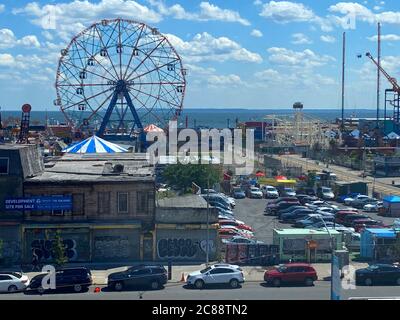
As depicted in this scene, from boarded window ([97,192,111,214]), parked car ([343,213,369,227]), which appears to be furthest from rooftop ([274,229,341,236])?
parked car ([343,213,369,227])

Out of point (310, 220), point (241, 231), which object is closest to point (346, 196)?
point (310, 220)

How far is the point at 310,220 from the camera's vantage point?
77.8 ft

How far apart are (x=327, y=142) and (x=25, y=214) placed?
145 feet

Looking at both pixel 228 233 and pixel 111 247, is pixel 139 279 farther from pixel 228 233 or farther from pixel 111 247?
pixel 228 233

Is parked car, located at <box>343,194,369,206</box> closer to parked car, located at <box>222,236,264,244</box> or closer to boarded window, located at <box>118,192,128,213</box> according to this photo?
parked car, located at <box>222,236,264,244</box>

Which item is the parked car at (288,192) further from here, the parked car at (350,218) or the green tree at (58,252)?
the green tree at (58,252)

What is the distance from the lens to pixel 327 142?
59375 mm

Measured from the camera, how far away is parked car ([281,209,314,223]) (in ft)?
83.4

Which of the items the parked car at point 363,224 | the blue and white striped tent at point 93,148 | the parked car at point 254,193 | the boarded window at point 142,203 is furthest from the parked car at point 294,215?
the blue and white striped tent at point 93,148

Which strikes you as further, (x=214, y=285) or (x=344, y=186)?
(x=344, y=186)

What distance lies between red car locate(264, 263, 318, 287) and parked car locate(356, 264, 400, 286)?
1.05m

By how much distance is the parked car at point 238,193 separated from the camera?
32.9 metres
